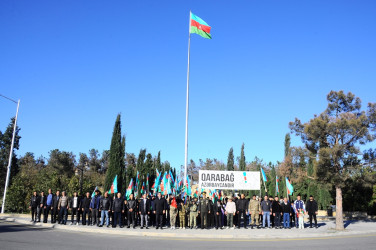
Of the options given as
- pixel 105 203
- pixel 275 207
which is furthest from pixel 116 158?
pixel 275 207

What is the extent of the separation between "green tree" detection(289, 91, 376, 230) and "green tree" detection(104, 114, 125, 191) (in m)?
23.3

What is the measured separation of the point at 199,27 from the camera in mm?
22828

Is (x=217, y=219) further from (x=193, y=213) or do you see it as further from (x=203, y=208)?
(x=193, y=213)

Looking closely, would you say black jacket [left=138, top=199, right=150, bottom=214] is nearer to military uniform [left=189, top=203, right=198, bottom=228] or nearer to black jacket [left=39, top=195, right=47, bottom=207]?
military uniform [left=189, top=203, right=198, bottom=228]

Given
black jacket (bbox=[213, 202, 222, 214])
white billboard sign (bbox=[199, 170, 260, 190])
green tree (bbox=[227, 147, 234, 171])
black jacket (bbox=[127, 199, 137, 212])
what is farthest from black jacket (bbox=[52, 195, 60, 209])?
green tree (bbox=[227, 147, 234, 171])

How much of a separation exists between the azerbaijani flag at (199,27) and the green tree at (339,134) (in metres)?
9.86

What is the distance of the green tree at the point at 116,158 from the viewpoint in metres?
35.1

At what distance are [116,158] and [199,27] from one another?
64.2ft

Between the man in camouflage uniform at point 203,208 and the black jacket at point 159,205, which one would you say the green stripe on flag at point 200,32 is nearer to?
the man in camouflage uniform at point 203,208

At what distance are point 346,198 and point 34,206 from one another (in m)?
24.5

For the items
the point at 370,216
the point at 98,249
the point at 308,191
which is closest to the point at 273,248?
the point at 98,249

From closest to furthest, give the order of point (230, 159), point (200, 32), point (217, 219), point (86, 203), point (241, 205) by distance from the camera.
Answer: point (86, 203) < point (217, 219) < point (241, 205) < point (200, 32) < point (230, 159)

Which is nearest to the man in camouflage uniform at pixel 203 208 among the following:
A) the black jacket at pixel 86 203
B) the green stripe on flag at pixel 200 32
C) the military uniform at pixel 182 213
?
the military uniform at pixel 182 213

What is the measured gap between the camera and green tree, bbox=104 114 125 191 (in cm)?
3513
